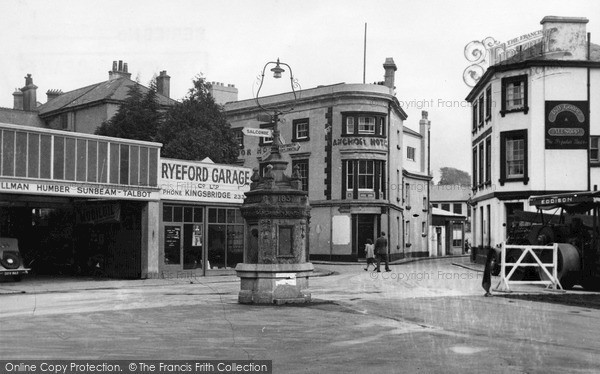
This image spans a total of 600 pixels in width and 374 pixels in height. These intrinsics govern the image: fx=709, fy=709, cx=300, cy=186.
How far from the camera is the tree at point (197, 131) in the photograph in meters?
41.7

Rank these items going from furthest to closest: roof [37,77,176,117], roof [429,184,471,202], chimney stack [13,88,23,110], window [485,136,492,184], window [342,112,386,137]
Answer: roof [429,184,471,202] → chimney stack [13,88,23,110] → roof [37,77,176,117] → window [342,112,386,137] → window [485,136,492,184]

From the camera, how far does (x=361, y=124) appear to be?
1844 inches

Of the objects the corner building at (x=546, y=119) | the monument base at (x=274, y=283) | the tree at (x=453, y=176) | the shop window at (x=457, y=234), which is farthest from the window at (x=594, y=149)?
the tree at (x=453, y=176)

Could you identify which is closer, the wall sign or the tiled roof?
the wall sign

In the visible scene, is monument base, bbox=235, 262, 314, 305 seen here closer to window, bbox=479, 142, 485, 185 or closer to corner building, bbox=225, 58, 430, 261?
window, bbox=479, 142, 485, 185

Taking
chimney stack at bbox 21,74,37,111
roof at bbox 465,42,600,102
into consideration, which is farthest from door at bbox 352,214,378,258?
chimney stack at bbox 21,74,37,111

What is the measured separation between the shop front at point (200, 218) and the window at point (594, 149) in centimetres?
1713

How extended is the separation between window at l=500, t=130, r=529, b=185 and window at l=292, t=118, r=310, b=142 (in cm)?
1622

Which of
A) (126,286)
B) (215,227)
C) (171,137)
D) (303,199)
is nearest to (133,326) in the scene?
(303,199)

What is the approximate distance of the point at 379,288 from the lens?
70.3 ft

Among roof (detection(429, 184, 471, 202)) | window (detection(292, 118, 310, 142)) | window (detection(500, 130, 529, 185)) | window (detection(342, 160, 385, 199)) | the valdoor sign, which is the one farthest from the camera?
roof (detection(429, 184, 471, 202))

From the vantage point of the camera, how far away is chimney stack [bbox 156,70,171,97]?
188ft

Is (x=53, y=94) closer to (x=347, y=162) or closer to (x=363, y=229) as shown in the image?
(x=347, y=162)

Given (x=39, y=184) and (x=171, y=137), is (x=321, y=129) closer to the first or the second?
(x=171, y=137)
